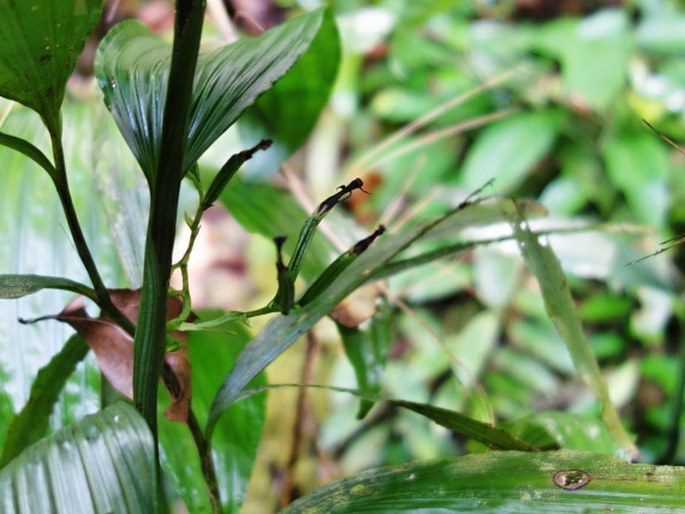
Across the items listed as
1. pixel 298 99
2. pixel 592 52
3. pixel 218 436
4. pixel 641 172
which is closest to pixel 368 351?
pixel 218 436

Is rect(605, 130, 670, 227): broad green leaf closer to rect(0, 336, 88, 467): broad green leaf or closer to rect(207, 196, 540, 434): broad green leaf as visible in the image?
rect(207, 196, 540, 434): broad green leaf

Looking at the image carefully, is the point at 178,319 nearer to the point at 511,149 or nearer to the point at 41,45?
the point at 41,45

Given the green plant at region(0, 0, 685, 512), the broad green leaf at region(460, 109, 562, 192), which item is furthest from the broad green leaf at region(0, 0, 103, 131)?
the broad green leaf at region(460, 109, 562, 192)

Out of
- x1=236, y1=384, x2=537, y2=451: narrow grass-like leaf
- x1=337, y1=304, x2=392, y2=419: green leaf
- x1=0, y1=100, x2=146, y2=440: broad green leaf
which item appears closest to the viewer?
x1=236, y1=384, x2=537, y2=451: narrow grass-like leaf

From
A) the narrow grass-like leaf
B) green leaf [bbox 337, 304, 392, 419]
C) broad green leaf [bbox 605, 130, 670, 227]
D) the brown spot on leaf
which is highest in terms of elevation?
broad green leaf [bbox 605, 130, 670, 227]

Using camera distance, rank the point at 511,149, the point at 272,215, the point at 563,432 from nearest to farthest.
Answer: the point at 563,432 < the point at 272,215 < the point at 511,149

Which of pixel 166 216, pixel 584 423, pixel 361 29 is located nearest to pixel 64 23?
pixel 166 216
